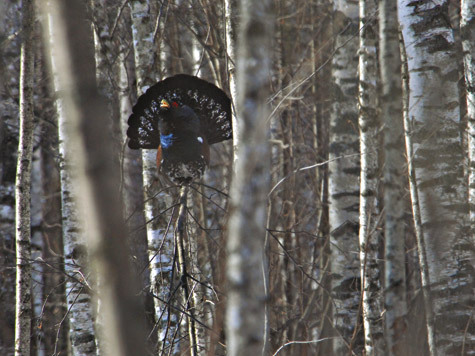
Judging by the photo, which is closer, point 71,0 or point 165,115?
point 71,0

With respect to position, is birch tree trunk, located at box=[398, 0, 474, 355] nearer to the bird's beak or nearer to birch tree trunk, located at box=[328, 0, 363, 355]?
birch tree trunk, located at box=[328, 0, 363, 355]

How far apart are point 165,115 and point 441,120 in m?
2.04

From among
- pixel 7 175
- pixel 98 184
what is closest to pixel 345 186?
pixel 7 175

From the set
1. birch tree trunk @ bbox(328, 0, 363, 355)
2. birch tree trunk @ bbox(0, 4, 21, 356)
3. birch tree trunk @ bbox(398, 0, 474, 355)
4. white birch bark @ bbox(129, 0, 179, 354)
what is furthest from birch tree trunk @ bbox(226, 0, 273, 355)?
birch tree trunk @ bbox(0, 4, 21, 356)

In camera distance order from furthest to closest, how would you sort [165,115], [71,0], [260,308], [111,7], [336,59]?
[111,7]
[336,59]
[165,115]
[260,308]
[71,0]

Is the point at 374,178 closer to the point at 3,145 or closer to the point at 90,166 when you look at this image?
the point at 90,166

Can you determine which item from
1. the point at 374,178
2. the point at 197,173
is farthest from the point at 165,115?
the point at 374,178

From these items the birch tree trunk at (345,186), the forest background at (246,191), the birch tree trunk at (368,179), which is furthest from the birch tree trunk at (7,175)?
the birch tree trunk at (368,179)

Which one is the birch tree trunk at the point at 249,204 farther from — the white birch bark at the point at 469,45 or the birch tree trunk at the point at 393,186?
the white birch bark at the point at 469,45

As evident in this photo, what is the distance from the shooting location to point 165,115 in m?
3.83

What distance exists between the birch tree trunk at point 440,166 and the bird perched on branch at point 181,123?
4.81ft

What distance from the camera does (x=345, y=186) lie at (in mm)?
5711

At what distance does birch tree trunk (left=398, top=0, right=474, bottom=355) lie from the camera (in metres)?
3.99

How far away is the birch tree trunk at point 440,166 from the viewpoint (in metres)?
3.99
